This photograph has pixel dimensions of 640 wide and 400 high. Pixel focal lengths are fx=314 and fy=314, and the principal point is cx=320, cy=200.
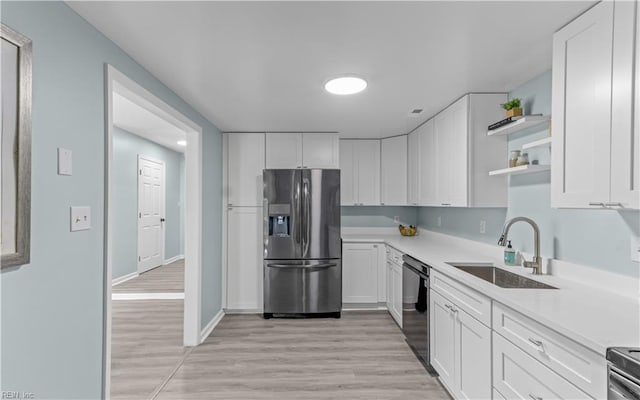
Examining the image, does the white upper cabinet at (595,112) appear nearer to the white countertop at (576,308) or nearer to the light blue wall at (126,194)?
the white countertop at (576,308)

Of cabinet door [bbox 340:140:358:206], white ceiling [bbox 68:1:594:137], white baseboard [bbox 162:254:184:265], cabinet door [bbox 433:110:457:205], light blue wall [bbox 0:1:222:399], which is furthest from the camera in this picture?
white baseboard [bbox 162:254:184:265]

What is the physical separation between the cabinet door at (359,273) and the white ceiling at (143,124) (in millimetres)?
2672

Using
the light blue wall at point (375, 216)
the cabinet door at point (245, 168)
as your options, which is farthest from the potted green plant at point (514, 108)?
the cabinet door at point (245, 168)

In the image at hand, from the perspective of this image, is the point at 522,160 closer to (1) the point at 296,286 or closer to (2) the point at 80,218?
(1) the point at 296,286

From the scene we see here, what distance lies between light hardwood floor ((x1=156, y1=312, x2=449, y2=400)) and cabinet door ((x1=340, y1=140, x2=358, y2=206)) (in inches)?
66.3

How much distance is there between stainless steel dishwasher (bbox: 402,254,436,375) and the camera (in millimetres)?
2625

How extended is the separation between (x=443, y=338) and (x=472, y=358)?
42cm

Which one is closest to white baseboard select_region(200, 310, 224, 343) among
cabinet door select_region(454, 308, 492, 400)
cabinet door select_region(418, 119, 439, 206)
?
cabinet door select_region(454, 308, 492, 400)

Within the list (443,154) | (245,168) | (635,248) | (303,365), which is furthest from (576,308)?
(245,168)

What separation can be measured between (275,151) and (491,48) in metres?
2.69

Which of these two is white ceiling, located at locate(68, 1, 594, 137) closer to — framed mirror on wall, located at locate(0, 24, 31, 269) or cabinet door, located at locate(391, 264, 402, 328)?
framed mirror on wall, located at locate(0, 24, 31, 269)

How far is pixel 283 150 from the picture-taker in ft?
13.1

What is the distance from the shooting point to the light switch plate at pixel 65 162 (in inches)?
55.5

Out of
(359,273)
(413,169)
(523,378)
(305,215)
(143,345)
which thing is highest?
(413,169)
